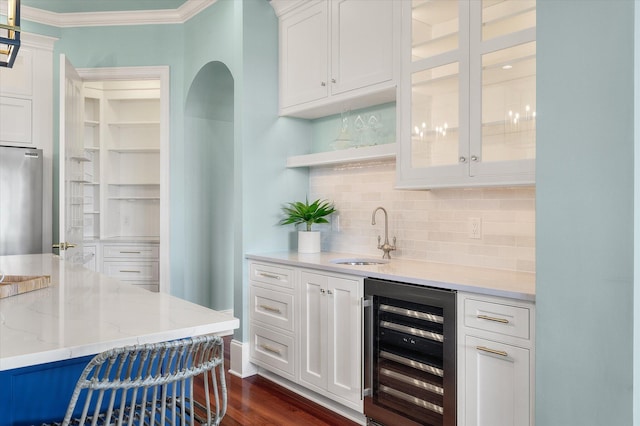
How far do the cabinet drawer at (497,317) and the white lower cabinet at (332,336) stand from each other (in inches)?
26.8

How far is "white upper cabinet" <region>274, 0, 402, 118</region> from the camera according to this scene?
2.96 meters

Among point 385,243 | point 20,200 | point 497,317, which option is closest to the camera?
point 497,317

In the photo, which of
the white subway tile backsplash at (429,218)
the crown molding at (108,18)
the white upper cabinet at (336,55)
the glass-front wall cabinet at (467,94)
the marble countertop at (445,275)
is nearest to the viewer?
the marble countertop at (445,275)

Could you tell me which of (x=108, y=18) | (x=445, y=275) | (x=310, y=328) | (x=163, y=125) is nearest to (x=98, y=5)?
(x=108, y=18)

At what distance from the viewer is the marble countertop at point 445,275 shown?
2.09 m

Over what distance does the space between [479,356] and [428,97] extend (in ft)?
4.40

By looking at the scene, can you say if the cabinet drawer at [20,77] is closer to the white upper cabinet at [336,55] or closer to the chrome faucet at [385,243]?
the white upper cabinet at [336,55]

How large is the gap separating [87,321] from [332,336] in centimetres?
156

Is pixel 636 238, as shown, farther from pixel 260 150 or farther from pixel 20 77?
pixel 20 77

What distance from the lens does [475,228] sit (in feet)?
9.28

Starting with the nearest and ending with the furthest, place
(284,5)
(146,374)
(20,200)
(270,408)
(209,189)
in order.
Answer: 1. (146,374)
2. (270,408)
3. (284,5)
4. (20,200)
5. (209,189)

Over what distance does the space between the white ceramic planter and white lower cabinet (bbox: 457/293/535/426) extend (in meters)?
1.52

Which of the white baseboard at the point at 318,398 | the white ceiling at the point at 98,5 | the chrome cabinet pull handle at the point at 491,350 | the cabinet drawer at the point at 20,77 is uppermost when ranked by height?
the white ceiling at the point at 98,5

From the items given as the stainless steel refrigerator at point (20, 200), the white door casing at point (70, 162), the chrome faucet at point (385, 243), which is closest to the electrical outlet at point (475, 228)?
the chrome faucet at point (385, 243)
